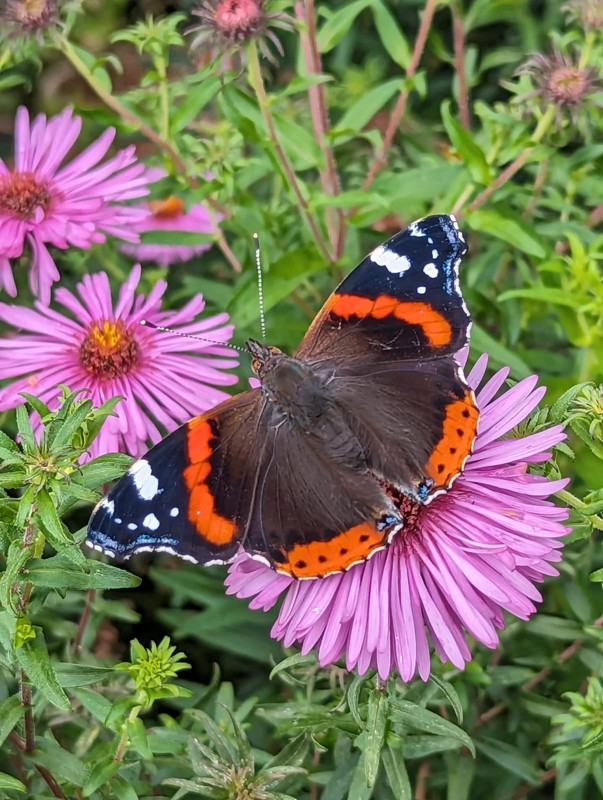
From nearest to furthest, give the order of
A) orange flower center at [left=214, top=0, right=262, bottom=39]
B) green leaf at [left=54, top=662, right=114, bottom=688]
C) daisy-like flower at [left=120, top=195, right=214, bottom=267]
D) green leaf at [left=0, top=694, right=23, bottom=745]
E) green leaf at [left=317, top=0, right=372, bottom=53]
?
green leaf at [left=0, top=694, right=23, bottom=745] < green leaf at [left=54, top=662, right=114, bottom=688] < orange flower center at [left=214, top=0, right=262, bottom=39] < green leaf at [left=317, top=0, right=372, bottom=53] < daisy-like flower at [left=120, top=195, right=214, bottom=267]

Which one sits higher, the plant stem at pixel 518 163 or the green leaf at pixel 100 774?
the plant stem at pixel 518 163

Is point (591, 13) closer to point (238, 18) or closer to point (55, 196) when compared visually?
point (238, 18)

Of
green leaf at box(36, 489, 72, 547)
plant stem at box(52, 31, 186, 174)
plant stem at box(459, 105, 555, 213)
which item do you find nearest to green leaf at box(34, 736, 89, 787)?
green leaf at box(36, 489, 72, 547)

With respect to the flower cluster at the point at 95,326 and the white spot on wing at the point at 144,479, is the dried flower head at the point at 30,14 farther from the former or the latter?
the white spot on wing at the point at 144,479

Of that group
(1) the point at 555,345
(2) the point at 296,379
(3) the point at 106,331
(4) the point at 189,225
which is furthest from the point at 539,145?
(4) the point at 189,225

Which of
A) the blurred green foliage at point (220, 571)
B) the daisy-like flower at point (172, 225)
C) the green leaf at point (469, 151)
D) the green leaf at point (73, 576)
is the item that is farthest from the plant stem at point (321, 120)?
the green leaf at point (73, 576)

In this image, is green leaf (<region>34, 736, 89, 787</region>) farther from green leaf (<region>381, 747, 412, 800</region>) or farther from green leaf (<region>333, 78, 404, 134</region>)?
green leaf (<region>333, 78, 404, 134</region>)

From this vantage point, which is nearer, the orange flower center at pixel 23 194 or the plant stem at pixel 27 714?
the plant stem at pixel 27 714
